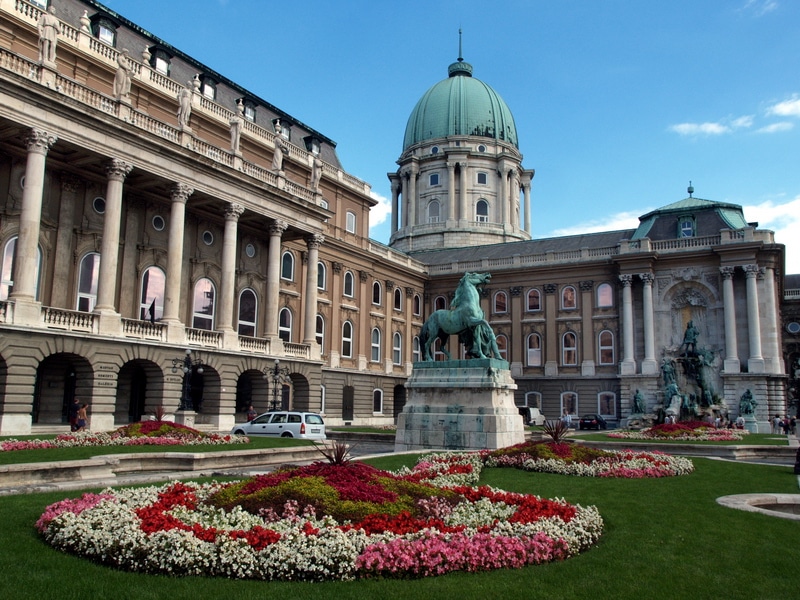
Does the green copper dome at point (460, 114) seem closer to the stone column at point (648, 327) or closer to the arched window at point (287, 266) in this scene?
the stone column at point (648, 327)

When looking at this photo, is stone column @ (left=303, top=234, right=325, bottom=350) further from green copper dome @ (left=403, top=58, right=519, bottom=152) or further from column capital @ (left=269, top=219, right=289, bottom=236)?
green copper dome @ (left=403, top=58, right=519, bottom=152)

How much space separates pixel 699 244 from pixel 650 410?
48.1 feet

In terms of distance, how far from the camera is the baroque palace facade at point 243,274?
3183 centimetres

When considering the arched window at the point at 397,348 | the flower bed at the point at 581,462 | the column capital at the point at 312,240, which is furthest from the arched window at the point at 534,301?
the flower bed at the point at 581,462

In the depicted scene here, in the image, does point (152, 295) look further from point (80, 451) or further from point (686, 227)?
point (686, 227)

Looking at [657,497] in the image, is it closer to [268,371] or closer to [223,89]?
[268,371]

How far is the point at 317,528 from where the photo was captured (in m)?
8.79

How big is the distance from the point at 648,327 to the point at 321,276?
27.9 m

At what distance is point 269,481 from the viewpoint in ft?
35.8

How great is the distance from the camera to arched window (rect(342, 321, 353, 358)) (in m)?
55.7

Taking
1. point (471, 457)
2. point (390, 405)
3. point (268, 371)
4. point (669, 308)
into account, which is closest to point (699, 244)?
point (669, 308)

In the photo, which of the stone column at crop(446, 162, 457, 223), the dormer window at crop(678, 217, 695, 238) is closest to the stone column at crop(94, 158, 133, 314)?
the dormer window at crop(678, 217, 695, 238)

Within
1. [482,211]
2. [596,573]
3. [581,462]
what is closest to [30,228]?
[581,462]

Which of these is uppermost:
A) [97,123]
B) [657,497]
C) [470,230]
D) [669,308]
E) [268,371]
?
[470,230]
